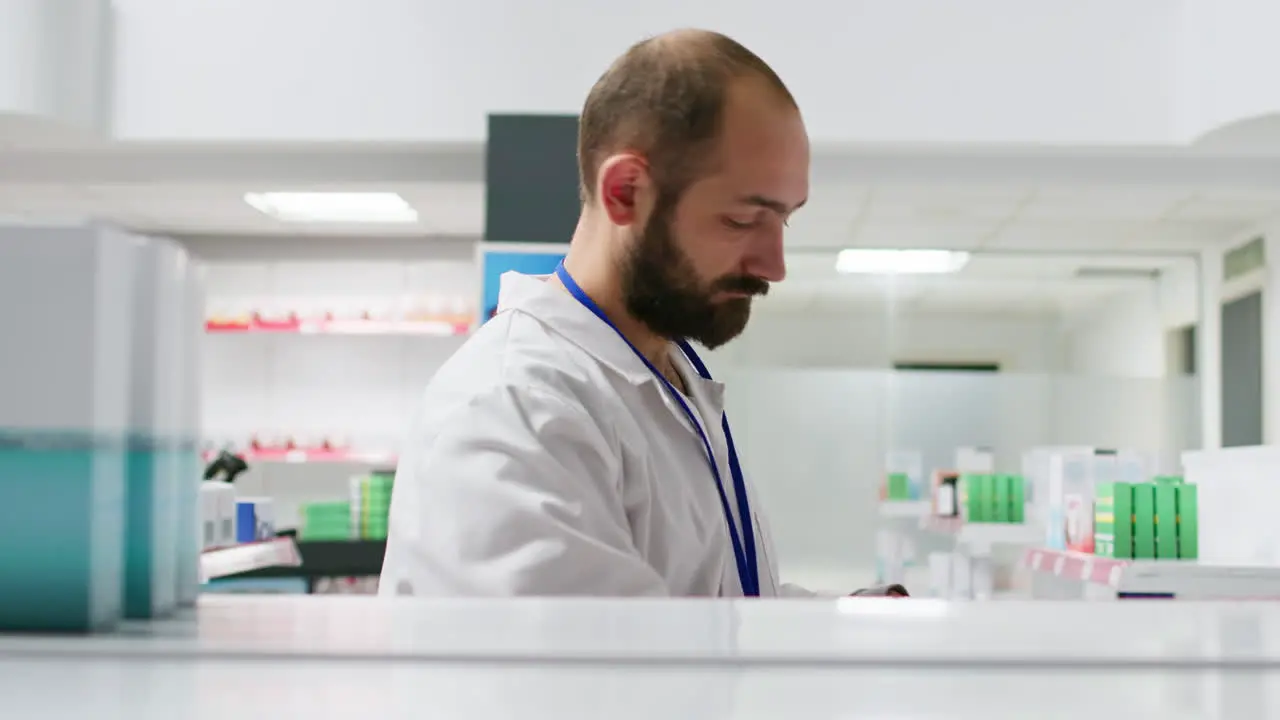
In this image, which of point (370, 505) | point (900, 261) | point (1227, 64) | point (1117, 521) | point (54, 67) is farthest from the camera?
point (900, 261)

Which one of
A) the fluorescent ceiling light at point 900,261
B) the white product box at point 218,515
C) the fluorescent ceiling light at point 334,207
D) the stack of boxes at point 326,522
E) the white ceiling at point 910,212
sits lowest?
the stack of boxes at point 326,522

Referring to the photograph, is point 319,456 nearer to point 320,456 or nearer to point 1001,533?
point 320,456

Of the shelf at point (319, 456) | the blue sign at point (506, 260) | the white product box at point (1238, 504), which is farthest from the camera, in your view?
the shelf at point (319, 456)

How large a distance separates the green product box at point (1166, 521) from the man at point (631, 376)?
243 centimetres

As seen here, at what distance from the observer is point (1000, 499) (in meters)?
5.85

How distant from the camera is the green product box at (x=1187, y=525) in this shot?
3.67m

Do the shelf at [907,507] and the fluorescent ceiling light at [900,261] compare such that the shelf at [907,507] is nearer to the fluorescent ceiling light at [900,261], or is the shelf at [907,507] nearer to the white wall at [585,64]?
the fluorescent ceiling light at [900,261]

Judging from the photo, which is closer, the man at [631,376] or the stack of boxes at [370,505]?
the man at [631,376]

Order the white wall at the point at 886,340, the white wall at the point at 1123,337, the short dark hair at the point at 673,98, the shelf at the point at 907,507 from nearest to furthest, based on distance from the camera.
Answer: the short dark hair at the point at 673,98 < the shelf at the point at 907,507 < the white wall at the point at 886,340 < the white wall at the point at 1123,337

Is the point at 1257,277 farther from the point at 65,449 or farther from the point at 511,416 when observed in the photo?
the point at 65,449

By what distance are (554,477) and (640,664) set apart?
0.59 meters

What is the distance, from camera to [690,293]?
142cm

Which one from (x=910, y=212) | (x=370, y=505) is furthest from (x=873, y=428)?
(x=370, y=505)

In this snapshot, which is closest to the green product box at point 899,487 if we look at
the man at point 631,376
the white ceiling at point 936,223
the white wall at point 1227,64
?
the white ceiling at point 936,223
